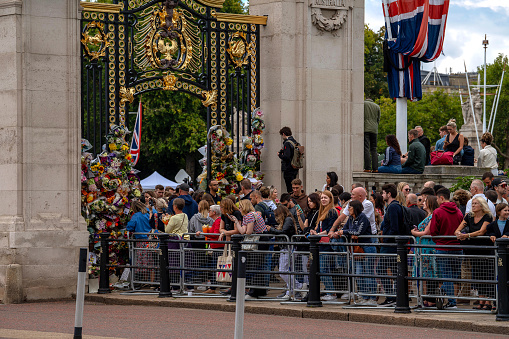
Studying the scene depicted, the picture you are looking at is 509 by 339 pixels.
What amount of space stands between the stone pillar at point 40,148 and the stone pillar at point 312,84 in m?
4.92

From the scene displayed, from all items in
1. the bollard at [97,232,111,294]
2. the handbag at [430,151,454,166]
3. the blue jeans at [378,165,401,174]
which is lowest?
the bollard at [97,232,111,294]

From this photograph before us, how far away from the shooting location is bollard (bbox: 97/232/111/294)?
1652cm

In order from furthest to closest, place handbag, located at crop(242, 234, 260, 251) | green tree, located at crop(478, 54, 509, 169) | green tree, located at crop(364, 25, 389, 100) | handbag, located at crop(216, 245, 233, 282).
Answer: green tree, located at crop(478, 54, 509, 169) → green tree, located at crop(364, 25, 389, 100) → handbag, located at crop(216, 245, 233, 282) → handbag, located at crop(242, 234, 260, 251)

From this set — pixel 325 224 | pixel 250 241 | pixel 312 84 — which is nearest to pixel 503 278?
pixel 325 224

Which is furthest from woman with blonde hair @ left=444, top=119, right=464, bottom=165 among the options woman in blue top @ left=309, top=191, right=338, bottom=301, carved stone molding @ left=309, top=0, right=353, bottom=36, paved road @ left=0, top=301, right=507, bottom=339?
paved road @ left=0, top=301, right=507, bottom=339

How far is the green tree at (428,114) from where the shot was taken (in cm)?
6600

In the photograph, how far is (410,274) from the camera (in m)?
14.2

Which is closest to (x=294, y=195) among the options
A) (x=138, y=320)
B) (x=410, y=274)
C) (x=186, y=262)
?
(x=186, y=262)

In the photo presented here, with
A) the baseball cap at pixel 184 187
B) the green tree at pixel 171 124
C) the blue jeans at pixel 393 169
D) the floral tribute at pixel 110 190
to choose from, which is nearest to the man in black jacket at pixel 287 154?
the blue jeans at pixel 393 169

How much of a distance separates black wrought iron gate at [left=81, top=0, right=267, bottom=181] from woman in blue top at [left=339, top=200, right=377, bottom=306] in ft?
17.8

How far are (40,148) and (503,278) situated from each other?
7.81 metres

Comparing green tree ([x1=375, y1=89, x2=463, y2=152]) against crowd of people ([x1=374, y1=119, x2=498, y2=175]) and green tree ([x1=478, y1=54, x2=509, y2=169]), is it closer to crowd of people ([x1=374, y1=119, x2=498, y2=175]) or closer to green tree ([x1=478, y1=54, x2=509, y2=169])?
green tree ([x1=478, y1=54, x2=509, y2=169])

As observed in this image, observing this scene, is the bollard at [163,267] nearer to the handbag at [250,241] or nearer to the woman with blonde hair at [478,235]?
the handbag at [250,241]

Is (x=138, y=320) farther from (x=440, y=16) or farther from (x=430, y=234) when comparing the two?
(x=440, y=16)
